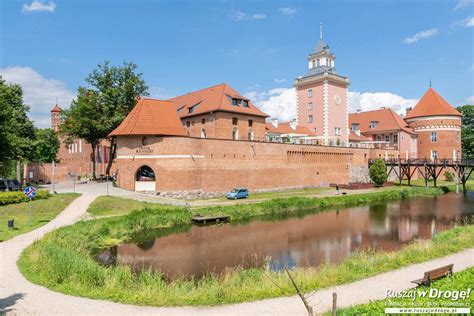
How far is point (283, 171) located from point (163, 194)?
14.3 m

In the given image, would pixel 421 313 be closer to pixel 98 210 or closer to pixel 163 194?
pixel 98 210

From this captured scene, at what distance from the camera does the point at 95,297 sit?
872 cm

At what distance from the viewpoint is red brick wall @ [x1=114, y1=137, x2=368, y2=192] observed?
30.5m

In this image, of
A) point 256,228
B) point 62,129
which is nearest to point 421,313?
point 256,228

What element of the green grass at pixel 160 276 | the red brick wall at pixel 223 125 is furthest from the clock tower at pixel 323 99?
the green grass at pixel 160 276

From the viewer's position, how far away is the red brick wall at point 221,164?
30.5 metres

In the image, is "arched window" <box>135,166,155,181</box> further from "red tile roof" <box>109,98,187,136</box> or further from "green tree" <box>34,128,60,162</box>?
"green tree" <box>34,128,60,162</box>

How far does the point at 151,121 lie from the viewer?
31234mm

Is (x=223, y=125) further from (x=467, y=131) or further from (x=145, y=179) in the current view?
(x=467, y=131)

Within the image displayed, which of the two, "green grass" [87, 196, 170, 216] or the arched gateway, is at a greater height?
the arched gateway

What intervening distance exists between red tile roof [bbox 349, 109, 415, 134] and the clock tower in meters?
8.15

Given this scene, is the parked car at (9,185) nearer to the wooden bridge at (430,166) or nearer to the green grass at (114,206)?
the green grass at (114,206)

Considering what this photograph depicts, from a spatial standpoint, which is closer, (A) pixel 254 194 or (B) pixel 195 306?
(B) pixel 195 306

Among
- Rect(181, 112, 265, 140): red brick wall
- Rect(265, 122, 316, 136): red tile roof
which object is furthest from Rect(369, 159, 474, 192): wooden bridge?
Rect(181, 112, 265, 140): red brick wall
